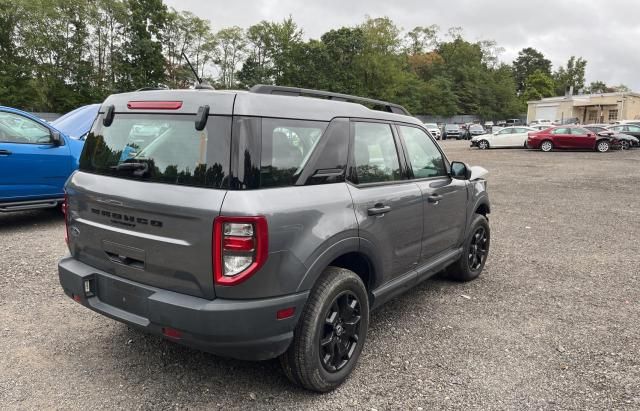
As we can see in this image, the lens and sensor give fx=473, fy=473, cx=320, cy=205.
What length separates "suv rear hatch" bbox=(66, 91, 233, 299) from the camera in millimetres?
2568

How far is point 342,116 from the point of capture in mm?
3266

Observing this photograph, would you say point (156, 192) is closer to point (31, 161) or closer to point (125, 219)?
point (125, 219)

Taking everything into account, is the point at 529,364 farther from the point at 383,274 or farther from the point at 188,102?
the point at 188,102

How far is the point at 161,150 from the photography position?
2.82 metres

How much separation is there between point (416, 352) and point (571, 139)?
2726cm

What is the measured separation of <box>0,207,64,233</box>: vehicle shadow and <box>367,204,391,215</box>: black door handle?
6199 mm

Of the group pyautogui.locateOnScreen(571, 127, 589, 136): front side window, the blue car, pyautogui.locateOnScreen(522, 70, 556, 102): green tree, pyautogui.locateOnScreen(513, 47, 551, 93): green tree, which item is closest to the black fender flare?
the blue car

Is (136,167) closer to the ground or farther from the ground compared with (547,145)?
closer to the ground

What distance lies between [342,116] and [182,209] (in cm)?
131

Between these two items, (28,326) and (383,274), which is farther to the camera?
(28,326)

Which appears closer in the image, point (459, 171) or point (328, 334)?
point (328, 334)

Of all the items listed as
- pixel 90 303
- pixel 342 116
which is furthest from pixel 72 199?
pixel 342 116

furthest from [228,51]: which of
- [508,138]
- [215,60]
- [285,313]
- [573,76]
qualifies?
[573,76]

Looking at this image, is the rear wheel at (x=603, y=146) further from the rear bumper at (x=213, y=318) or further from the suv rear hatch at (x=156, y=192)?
the suv rear hatch at (x=156, y=192)
